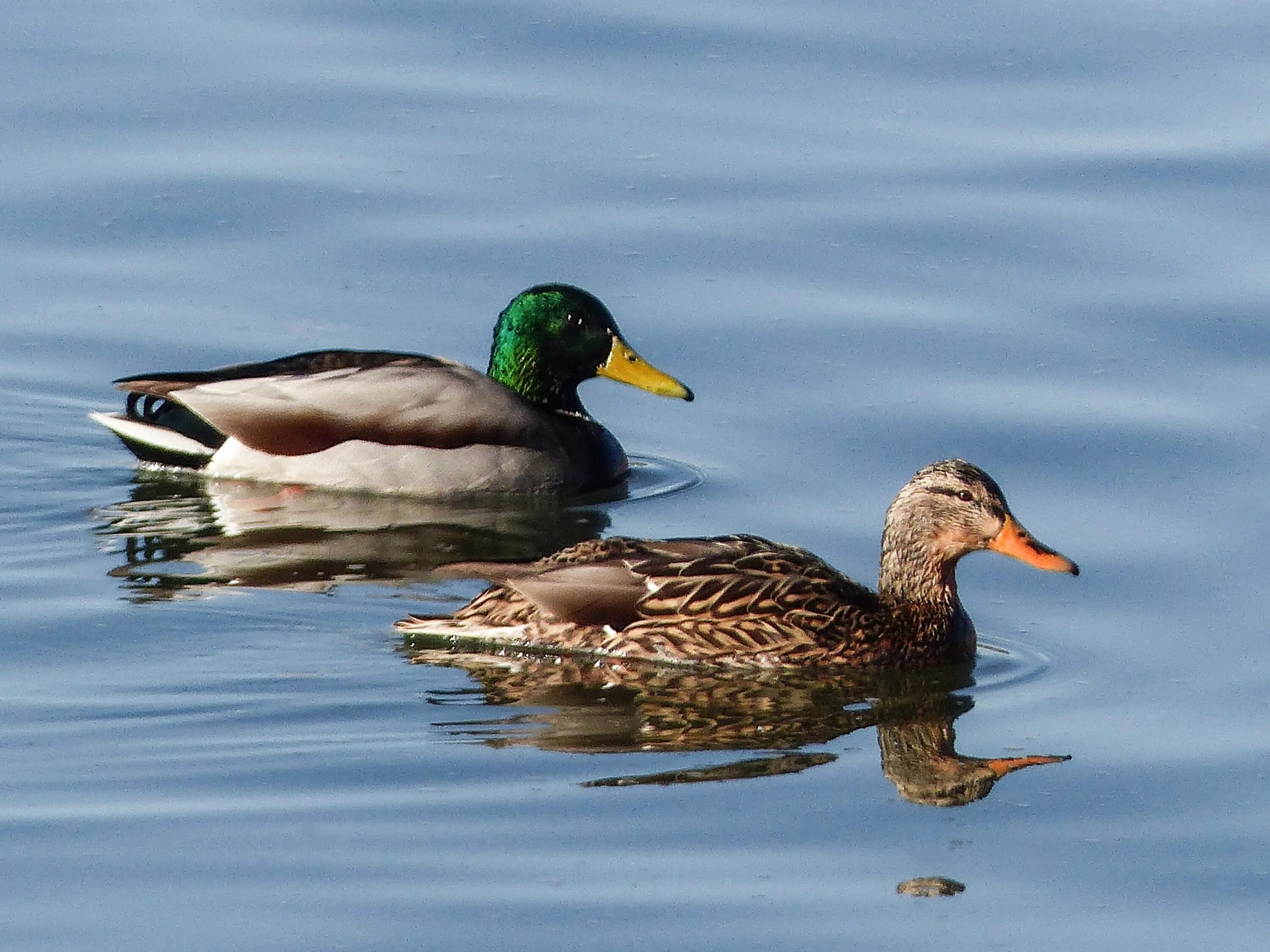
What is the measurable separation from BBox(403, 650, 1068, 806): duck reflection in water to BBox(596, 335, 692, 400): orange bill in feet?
9.55

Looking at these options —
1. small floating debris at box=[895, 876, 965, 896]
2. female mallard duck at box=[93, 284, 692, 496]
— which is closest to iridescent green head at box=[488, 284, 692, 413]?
female mallard duck at box=[93, 284, 692, 496]

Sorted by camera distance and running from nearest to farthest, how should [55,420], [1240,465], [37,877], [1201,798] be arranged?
[37,877] → [1201,798] → [1240,465] → [55,420]

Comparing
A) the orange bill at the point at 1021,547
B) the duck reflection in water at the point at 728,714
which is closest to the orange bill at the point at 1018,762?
the duck reflection in water at the point at 728,714

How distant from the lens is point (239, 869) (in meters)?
7.75

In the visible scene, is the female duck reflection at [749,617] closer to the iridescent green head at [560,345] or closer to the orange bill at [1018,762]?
the orange bill at [1018,762]

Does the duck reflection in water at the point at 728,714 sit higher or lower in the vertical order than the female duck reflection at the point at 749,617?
lower

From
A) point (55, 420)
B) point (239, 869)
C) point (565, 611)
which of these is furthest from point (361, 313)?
point (239, 869)

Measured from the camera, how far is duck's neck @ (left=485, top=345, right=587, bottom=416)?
523 inches

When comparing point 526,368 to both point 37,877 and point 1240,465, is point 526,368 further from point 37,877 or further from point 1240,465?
point 37,877

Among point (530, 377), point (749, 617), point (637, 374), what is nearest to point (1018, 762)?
point (749, 617)

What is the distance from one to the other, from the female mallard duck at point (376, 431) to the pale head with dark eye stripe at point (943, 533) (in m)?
2.55

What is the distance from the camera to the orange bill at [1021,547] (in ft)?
33.0

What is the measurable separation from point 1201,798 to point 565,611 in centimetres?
265

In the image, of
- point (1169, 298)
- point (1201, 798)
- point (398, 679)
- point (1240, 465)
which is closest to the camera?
point (1201, 798)
